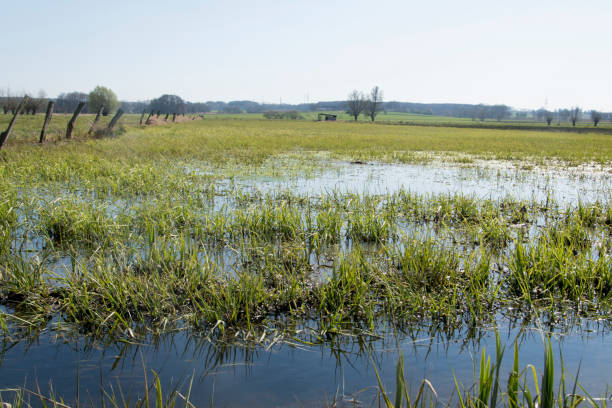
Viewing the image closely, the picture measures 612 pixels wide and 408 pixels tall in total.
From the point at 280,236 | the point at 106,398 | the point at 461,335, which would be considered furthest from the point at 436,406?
the point at 280,236

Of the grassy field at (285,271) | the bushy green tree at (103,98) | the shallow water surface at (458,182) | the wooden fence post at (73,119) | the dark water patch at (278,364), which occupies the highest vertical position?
the bushy green tree at (103,98)

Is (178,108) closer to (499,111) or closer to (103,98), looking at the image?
(103,98)

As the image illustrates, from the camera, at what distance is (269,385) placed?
9.56 ft

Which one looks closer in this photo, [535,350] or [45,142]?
[535,350]

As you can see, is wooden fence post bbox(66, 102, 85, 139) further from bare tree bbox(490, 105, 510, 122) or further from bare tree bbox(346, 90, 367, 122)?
bare tree bbox(490, 105, 510, 122)

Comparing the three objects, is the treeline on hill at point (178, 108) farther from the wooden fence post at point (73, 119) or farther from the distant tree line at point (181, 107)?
the wooden fence post at point (73, 119)

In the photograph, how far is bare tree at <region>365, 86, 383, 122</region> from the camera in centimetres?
10819

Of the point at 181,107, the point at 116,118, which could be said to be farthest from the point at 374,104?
the point at 116,118

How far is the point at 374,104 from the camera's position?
108 m

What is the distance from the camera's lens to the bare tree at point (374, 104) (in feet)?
355

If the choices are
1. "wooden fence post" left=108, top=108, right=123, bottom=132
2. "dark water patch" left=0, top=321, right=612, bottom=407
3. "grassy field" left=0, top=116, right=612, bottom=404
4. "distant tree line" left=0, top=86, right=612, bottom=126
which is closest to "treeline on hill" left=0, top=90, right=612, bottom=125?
"distant tree line" left=0, top=86, right=612, bottom=126

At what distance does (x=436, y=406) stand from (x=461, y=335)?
107cm

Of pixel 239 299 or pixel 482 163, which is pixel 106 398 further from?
pixel 482 163

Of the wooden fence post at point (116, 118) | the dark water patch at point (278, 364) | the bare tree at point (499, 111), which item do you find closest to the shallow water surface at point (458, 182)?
the dark water patch at point (278, 364)
